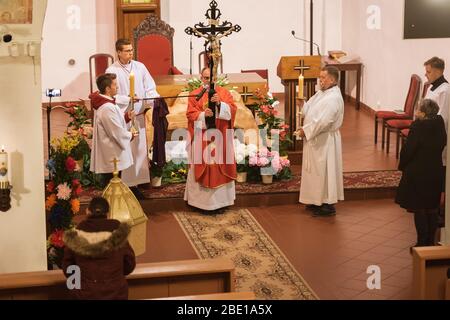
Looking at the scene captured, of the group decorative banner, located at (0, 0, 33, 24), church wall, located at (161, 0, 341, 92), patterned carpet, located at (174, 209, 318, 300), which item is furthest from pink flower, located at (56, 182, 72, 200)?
church wall, located at (161, 0, 341, 92)

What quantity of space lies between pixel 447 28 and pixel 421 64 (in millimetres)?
1684

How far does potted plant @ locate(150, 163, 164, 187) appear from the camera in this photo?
11164mm

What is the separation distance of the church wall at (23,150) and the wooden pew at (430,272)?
306 centimetres

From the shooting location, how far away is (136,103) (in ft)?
34.9

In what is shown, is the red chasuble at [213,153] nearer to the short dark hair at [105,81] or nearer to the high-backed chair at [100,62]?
the short dark hair at [105,81]

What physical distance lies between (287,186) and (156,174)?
1.61m

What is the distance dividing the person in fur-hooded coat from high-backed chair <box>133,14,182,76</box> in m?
8.90

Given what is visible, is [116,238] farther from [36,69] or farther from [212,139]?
[212,139]

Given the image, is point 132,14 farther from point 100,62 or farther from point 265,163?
point 265,163

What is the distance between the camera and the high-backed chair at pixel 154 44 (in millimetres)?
14945

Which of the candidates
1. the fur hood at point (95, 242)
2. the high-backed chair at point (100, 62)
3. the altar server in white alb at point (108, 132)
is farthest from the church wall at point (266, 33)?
the fur hood at point (95, 242)

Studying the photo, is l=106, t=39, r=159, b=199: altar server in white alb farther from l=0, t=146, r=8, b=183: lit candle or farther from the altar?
l=0, t=146, r=8, b=183: lit candle

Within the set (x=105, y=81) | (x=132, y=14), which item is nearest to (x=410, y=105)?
(x=105, y=81)

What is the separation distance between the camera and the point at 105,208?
6238mm
